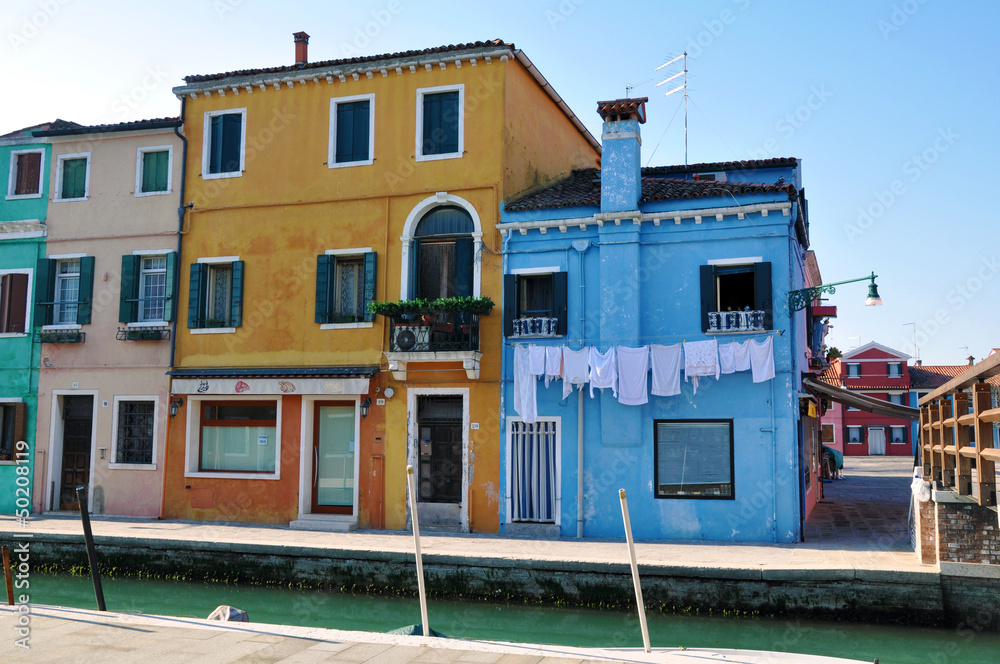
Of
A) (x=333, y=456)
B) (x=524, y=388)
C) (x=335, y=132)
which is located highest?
(x=335, y=132)

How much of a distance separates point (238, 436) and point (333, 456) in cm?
230

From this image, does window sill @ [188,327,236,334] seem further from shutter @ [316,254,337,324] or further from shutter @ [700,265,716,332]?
shutter @ [700,265,716,332]

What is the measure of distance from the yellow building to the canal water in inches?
140

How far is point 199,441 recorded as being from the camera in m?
19.0

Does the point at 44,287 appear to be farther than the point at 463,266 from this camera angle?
Yes

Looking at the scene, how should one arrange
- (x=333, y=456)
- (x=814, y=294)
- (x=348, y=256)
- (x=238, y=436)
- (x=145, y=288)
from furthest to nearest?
(x=145, y=288) → (x=238, y=436) → (x=348, y=256) → (x=333, y=456) → (x=814, y=294)

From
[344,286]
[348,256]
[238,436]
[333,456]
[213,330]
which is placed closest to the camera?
[333,456]

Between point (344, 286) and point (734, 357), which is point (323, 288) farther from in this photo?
point (734, 357)

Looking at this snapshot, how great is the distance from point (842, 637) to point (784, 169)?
12.2 metres

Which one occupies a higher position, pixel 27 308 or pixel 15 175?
pixel 15 175

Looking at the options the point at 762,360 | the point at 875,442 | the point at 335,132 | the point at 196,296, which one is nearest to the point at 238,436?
the point at 196,296

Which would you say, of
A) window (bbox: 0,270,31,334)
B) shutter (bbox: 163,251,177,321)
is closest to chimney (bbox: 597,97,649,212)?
shutter (bbox: 163,251,177,321)

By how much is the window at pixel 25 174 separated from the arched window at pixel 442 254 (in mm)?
9998

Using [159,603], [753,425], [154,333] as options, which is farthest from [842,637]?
[154,333]
